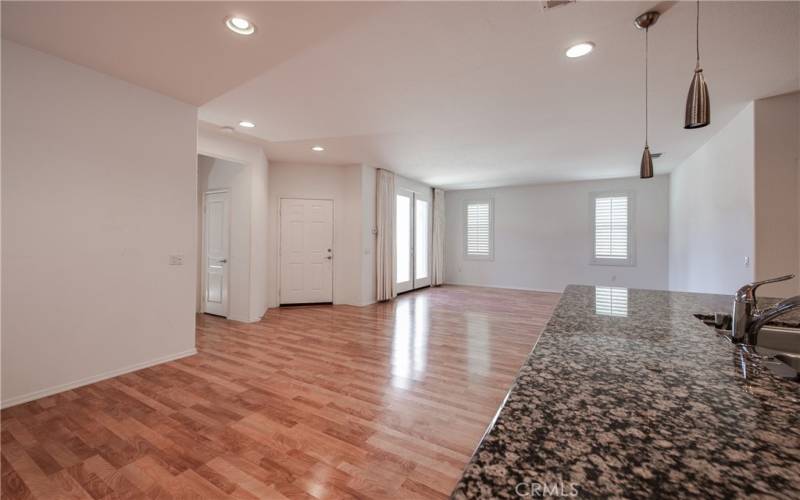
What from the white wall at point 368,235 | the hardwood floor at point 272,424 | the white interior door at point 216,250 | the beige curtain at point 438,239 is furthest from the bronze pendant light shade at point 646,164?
the beige curtain at point 438,239

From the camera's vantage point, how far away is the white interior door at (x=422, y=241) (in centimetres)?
796

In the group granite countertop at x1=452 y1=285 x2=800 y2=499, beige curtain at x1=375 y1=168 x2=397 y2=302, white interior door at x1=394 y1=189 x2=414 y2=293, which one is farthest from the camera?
white interior door at x1=394 y1=189 x2=414 y2=293

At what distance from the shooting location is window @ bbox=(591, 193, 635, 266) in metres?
7.03

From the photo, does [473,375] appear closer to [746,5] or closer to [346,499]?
[346,499]

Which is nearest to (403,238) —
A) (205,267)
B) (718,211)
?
(205,267)

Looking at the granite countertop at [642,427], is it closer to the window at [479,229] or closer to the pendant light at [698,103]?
the pendant light at [698,103]

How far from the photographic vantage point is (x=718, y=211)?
4.03 meters

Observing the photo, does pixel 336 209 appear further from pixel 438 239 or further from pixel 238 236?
pixel 438 239

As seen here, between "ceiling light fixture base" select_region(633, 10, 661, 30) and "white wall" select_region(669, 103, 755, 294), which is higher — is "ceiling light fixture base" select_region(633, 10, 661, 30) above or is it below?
above

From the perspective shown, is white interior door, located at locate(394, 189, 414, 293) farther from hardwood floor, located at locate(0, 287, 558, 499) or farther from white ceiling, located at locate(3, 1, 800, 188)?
hardwood floor, located at locate(0, 287, 558, 499)

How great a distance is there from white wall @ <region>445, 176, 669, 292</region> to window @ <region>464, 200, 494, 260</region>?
0.48 ft

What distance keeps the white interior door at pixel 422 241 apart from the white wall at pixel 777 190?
18.6ft

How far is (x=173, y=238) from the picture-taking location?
3207 mm

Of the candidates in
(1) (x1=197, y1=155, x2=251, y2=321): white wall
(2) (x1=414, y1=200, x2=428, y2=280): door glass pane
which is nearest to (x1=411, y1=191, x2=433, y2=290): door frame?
(2) (x1=414, y1=200, x2=428, y2=280): door glass pane
